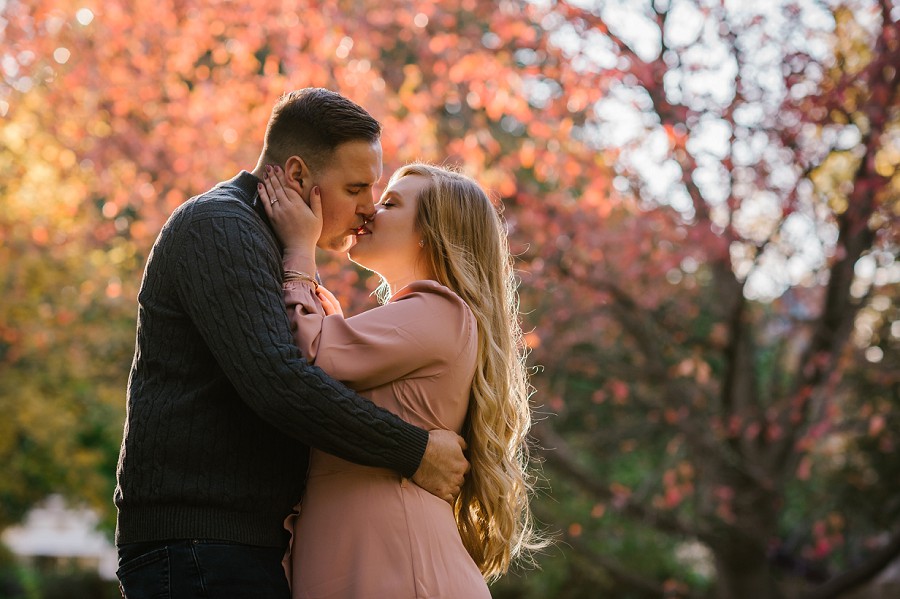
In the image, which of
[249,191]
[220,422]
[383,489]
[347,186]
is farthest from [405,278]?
[220,422]

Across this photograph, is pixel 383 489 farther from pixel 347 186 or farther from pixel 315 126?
pixel 315 126

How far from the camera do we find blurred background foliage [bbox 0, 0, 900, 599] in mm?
7531

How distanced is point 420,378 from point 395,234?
1.60ft

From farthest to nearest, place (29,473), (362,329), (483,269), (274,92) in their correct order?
(29,473), (274,92), (483,269), (362,329)

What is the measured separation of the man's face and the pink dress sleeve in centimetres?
24

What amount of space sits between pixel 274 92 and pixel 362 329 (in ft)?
21.3

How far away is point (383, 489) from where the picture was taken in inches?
107

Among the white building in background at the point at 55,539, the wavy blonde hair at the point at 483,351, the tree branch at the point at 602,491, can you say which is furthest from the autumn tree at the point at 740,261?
the white building in background at the point at 55,539

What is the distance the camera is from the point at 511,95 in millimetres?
8102

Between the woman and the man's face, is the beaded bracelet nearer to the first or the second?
the woman

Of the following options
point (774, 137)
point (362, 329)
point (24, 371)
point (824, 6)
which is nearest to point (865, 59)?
point (824, 6)

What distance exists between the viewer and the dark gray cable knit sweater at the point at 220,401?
247cm

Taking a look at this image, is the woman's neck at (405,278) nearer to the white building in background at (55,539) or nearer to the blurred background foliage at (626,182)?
the blurred background foliage at (626,182)

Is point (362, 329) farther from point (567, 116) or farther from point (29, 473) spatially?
point (29, 473)
